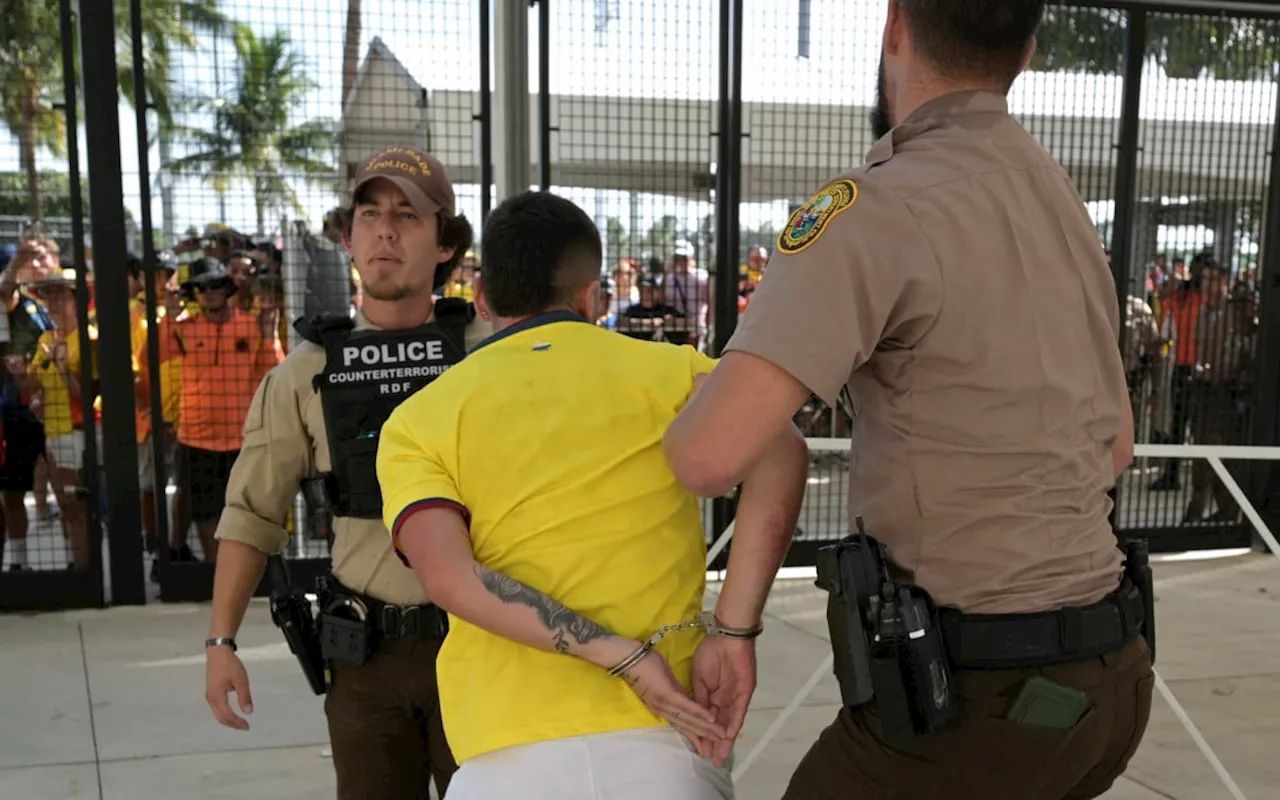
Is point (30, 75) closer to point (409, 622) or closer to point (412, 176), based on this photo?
point (412, 176)

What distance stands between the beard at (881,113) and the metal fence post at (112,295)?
5.15 m

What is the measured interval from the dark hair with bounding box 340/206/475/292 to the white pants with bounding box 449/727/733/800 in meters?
1.37

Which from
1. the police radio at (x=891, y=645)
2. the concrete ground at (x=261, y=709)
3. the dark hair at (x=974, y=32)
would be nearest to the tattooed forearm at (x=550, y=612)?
the police radio at (x=891, y=645)

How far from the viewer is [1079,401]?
1.62 meters

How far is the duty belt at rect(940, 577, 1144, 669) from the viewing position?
1587 millimetres

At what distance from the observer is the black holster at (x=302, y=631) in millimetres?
2490

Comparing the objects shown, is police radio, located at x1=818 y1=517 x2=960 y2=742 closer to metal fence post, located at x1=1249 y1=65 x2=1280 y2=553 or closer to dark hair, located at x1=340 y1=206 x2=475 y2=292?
dark hair, located at x1=340 y1=206 x2=475 y2=292

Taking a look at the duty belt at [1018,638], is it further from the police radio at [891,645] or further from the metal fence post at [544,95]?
the metal fence post at [544,95]

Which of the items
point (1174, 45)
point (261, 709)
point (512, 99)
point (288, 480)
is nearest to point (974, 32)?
point (288, 480)

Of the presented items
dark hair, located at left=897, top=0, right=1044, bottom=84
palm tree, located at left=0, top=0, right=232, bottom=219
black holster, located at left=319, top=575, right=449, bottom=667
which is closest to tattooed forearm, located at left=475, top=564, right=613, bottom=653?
black holster, located at left=319, top=575, right=449, bottom=667

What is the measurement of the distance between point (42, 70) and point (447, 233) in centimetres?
434

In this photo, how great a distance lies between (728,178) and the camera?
21.8ft

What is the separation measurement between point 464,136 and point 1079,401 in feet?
17.0

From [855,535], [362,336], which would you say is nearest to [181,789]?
[362,336]
